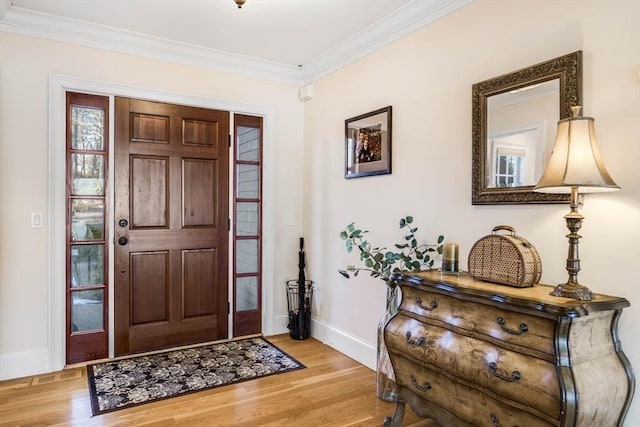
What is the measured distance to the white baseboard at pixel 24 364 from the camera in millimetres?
2887

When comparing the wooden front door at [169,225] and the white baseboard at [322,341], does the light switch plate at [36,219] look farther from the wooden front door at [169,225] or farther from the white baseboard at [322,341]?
the white baseboard at [322,341]

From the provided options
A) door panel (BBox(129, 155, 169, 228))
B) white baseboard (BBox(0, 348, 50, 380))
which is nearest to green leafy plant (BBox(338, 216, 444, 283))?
door panel (BBox(129, 155, 169, 228))

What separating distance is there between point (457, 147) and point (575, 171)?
0.94 m

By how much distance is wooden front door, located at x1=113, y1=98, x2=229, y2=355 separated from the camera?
3318 mm

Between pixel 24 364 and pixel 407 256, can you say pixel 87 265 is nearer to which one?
pixel 24 364

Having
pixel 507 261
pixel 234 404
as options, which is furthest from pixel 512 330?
pixel 234 404

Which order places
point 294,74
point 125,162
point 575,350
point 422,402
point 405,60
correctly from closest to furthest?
point 575,350 < point 422,402 < point 405,60 < point 125,162 < point 294,74

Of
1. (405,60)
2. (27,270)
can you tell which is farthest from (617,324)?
(27,270)

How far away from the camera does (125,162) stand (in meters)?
3.29

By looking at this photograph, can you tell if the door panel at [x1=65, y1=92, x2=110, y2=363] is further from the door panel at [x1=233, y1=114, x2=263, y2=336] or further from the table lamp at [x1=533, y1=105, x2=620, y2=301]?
the table lamp at [x1=533, y1=105, x2=620, y2=301]

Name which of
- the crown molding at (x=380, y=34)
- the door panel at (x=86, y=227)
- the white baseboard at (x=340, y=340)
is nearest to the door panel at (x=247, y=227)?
the white baseboard at (x=340, y=340)

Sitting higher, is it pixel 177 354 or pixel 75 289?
pixel 75 289

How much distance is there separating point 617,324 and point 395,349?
1.00m

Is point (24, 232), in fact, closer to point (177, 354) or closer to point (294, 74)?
point (177, 354)
